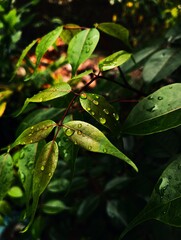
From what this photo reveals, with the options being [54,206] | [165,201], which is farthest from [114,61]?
[54,206]

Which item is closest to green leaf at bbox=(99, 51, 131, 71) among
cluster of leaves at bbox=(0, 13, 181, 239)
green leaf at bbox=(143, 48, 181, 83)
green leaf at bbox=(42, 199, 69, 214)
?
cluster of leaves at bbox=(0, 13, 181, 239)

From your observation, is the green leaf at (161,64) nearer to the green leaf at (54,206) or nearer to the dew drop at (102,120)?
the dew drop at (102,120)

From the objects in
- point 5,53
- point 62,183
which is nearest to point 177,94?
point 62,183

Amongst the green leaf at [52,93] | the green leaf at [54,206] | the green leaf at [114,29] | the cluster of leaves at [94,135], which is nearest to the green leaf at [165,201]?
the cluster of leaves at [94,135]

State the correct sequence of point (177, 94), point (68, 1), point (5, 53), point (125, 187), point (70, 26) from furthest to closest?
1. point (68, 1)
2. point (5, 53)
3. point (125, 187)
4. point (70, 26)
5. point (177, 94)

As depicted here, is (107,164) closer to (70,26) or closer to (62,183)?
(62,183)
